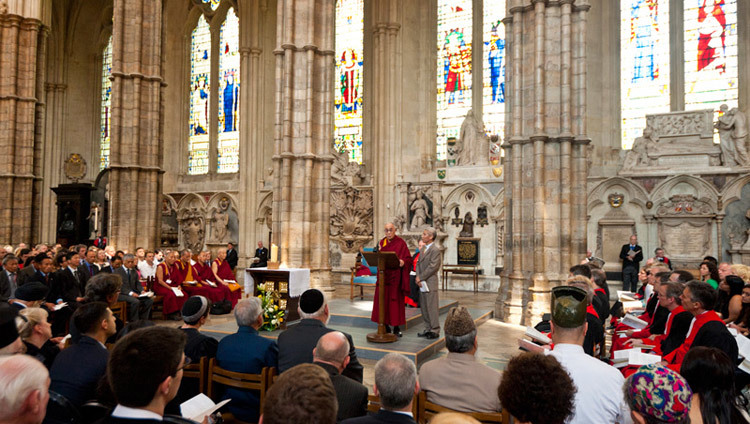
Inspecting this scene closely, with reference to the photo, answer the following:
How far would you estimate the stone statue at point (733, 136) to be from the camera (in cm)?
1292

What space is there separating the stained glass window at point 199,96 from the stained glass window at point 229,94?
746 mm

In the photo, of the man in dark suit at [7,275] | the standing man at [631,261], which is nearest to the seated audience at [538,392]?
the man in dark suit at [7,275]

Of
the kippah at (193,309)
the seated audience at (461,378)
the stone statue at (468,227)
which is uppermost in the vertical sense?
the stone statue at (468,227)

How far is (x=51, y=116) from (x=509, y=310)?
2342 cm

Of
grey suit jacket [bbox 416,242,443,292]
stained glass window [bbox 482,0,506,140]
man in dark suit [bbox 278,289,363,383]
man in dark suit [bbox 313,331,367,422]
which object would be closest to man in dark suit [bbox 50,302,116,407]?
man in dark suit [bbox 278,289,363,383]

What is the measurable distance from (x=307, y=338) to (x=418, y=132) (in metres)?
14.7

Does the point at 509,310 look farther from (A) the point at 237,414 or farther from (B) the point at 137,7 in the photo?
(B) the point at 137,7

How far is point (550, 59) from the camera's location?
9945mm

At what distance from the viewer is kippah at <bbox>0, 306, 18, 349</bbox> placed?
9.52 feet

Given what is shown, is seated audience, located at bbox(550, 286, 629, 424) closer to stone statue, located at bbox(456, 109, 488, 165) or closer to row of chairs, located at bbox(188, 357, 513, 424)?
row of chairs, located at bbox(188, 357, 513, 424)

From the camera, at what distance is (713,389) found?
2498 mm

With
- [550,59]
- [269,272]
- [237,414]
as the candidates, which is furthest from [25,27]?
[237,414]

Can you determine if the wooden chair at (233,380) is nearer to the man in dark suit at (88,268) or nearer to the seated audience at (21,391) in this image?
the seated audience at (21,391)

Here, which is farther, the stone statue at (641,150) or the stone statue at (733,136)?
the stone statue at (641,150)
